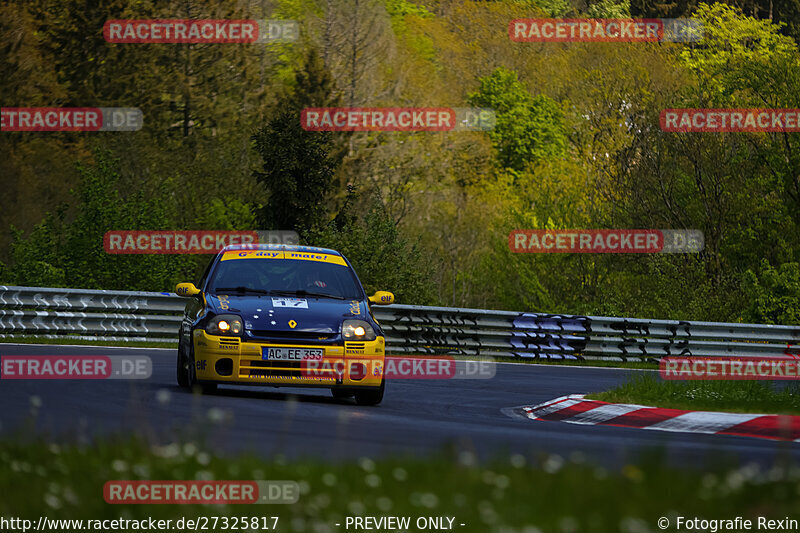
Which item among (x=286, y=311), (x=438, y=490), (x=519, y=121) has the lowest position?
(x=438, y=490)

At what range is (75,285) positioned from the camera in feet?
110

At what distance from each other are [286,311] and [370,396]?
141 cm

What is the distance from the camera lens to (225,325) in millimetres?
13328

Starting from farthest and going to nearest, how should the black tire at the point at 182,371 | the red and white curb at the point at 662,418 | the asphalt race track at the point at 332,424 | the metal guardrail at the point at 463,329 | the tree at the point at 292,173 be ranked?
the tree at the point at 292,173 → the metal guardrail at the point at 463,329 → the black tire at the point at 182,371 → the red and white curb at the point at 662,418 → the asphalt race track at the point at 332,424

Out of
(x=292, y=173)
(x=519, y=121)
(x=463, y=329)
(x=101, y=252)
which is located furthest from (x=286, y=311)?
(x=519, y=121)

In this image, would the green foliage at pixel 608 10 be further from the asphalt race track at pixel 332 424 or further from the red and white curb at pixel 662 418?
the red and white curb at pixel 662 418

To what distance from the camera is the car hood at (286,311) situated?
13383 mm

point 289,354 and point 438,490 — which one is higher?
point 289,354

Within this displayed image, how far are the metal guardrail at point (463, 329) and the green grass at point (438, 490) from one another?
17.6m

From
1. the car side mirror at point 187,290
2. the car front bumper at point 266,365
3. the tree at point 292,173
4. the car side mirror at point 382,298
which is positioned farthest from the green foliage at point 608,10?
the car front bumper at point 266,365

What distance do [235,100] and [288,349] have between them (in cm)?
4340

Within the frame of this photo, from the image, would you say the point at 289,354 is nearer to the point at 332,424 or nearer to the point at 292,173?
the point at 332,424

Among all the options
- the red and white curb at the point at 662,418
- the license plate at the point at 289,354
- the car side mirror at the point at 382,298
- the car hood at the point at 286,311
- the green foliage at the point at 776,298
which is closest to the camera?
the red and white curb at the point at 662,418

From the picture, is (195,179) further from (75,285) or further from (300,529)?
(300,529)
